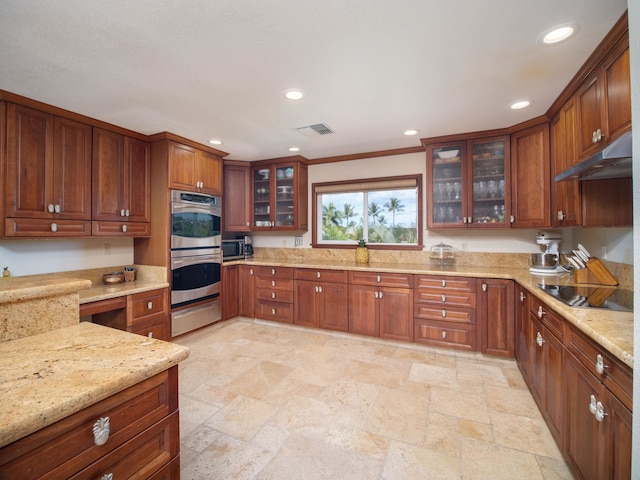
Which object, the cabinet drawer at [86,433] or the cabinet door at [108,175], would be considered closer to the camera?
the cabinet drawer at [86,433]

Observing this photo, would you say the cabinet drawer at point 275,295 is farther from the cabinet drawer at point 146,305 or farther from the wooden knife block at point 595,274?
the wooden knife block at point 595,274

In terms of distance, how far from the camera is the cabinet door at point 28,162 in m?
2.36

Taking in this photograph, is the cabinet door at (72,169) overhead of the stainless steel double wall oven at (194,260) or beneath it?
overhead

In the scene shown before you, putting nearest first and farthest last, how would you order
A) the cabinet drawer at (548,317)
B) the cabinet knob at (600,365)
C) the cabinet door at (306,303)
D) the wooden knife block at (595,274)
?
the cabinet knob at (600,365), the cabinet drawer at (548,317), the wooden knife block at (595,274), the cabinet door at (306,303)

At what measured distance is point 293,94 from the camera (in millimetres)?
2352

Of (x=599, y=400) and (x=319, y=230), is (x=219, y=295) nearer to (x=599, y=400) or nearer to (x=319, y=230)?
(x=319, y=230)

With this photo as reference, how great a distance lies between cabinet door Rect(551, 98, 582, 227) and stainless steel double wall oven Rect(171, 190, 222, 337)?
3.80 m

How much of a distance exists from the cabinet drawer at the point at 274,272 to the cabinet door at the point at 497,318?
233 centimetres

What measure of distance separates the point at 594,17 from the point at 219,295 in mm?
4248

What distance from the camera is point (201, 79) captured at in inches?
84.0

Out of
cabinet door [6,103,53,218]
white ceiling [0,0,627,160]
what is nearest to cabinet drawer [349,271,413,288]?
white ceiling [0,0,627,160]

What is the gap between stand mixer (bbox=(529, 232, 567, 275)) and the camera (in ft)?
9.39

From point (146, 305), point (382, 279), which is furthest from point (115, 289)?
point (382, 279)

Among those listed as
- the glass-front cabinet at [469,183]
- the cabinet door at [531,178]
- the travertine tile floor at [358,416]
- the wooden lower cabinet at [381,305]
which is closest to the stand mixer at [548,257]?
the cabinet door at [531,178]
